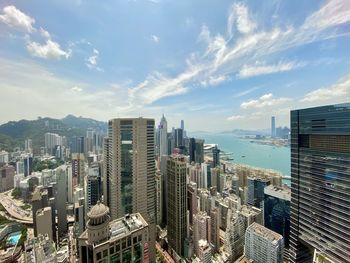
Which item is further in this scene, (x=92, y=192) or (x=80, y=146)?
(x=80, y=146)

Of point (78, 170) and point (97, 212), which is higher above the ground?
point (97, 212)

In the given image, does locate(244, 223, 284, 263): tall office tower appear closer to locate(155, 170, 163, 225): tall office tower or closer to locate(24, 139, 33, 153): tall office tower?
locate(155, 170, 163, 225): tall office tower

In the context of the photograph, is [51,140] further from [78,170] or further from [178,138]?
[178,138]

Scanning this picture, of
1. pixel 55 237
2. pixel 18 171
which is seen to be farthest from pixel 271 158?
pixel 18 171

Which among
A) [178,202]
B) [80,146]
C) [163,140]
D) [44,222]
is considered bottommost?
[44,222]

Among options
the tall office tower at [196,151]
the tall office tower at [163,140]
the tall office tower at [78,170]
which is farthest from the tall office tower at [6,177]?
the tall office tower at [196,151]

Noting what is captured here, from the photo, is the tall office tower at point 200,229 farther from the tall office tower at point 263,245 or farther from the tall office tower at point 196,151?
the tall office tower at point 196,151

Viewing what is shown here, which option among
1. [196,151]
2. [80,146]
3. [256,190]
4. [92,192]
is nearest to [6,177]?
[80,146]
